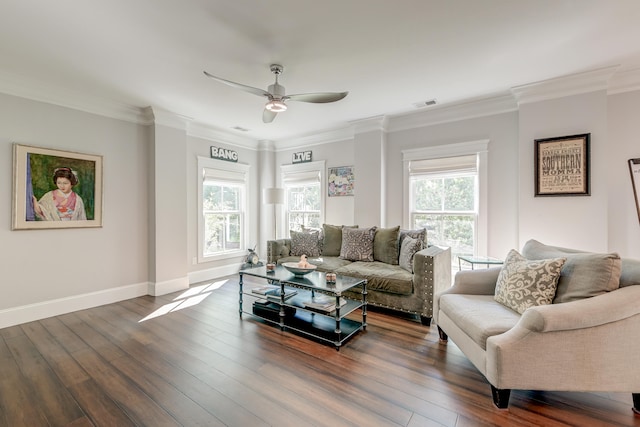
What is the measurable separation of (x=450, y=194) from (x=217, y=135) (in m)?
4.06

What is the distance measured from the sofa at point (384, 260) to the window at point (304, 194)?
93 cm

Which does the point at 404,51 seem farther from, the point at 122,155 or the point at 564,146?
the point at 122,155

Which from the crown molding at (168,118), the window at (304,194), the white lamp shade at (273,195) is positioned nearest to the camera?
the crown molding at (168,118)

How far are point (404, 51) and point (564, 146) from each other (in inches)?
86.8

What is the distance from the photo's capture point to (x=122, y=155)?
397 cm

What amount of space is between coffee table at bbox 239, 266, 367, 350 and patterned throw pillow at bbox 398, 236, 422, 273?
2.36 ft

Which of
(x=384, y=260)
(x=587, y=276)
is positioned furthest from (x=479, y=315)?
(x=384, y=260)

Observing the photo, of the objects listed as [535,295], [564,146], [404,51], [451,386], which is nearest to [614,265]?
[535,295]

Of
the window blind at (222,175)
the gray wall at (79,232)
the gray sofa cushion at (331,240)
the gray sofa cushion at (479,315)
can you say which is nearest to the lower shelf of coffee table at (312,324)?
the gray sofa cushion at (479,315)

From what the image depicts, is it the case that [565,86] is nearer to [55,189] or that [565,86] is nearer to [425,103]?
[425,103]

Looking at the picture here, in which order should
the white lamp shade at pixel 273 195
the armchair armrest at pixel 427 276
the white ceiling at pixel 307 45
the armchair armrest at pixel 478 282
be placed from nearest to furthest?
the white ceiling at pixel 307 45 → the armchair armrest at pixel 478 282 → the armchair armrest at pixel 427 276 → the white lamp shade at pixel 273 195

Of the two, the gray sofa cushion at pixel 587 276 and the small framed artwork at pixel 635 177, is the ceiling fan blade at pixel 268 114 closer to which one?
the gray sofa cushion at pixel 587 276

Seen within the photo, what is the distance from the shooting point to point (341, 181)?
16.8ft

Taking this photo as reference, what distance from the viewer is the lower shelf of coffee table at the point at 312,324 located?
8.65 feet
